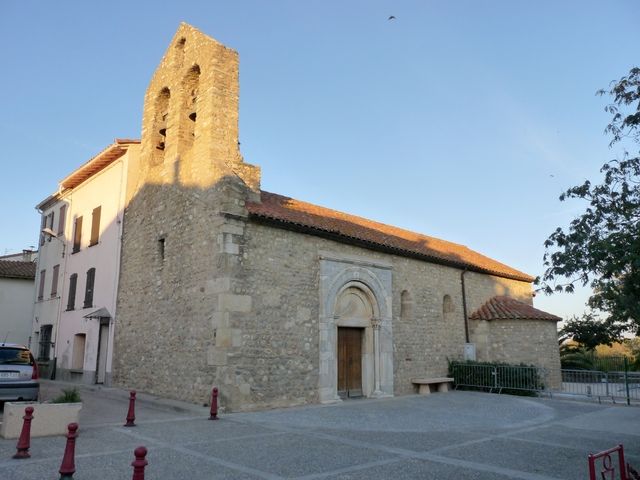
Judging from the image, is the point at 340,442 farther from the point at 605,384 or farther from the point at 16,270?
the point at 16,270

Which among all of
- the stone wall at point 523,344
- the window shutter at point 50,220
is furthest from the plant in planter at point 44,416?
the window shutter at point 50,220

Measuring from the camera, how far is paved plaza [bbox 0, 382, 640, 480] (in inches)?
260

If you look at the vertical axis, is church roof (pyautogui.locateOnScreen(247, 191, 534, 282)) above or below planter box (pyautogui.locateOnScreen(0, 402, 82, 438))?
above

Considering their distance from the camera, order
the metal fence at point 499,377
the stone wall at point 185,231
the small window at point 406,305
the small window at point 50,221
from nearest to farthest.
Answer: the stone wall at point 185,231
the metal fence at point 499,377
the small window at point 406,305
the small window at point 50,221

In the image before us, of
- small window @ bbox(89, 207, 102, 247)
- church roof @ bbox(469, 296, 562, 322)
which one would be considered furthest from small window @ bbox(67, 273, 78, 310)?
church roof @ bbox(469, 296, 562, 322)

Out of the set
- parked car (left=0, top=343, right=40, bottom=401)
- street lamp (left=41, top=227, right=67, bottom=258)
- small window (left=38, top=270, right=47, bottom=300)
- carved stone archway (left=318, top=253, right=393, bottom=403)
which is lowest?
parked car (left=0, top=343, right=40, bottom=401)

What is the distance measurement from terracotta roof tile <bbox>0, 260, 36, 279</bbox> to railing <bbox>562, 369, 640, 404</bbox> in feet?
88.8

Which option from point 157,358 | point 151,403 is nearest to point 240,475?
point 151,403

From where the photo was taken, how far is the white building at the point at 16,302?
26.5 metres

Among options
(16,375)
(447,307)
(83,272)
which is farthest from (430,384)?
(83,272)

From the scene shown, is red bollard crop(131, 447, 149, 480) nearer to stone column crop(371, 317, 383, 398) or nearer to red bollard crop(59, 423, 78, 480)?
red bollard crop(59, 423, 78, 480)

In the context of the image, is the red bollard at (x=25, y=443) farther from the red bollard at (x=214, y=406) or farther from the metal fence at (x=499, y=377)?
the metal fence at (x=499, y=377)

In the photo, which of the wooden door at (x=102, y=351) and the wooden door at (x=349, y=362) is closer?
the wooden door at (x=349, y=362)

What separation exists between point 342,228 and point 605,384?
10.2 m
